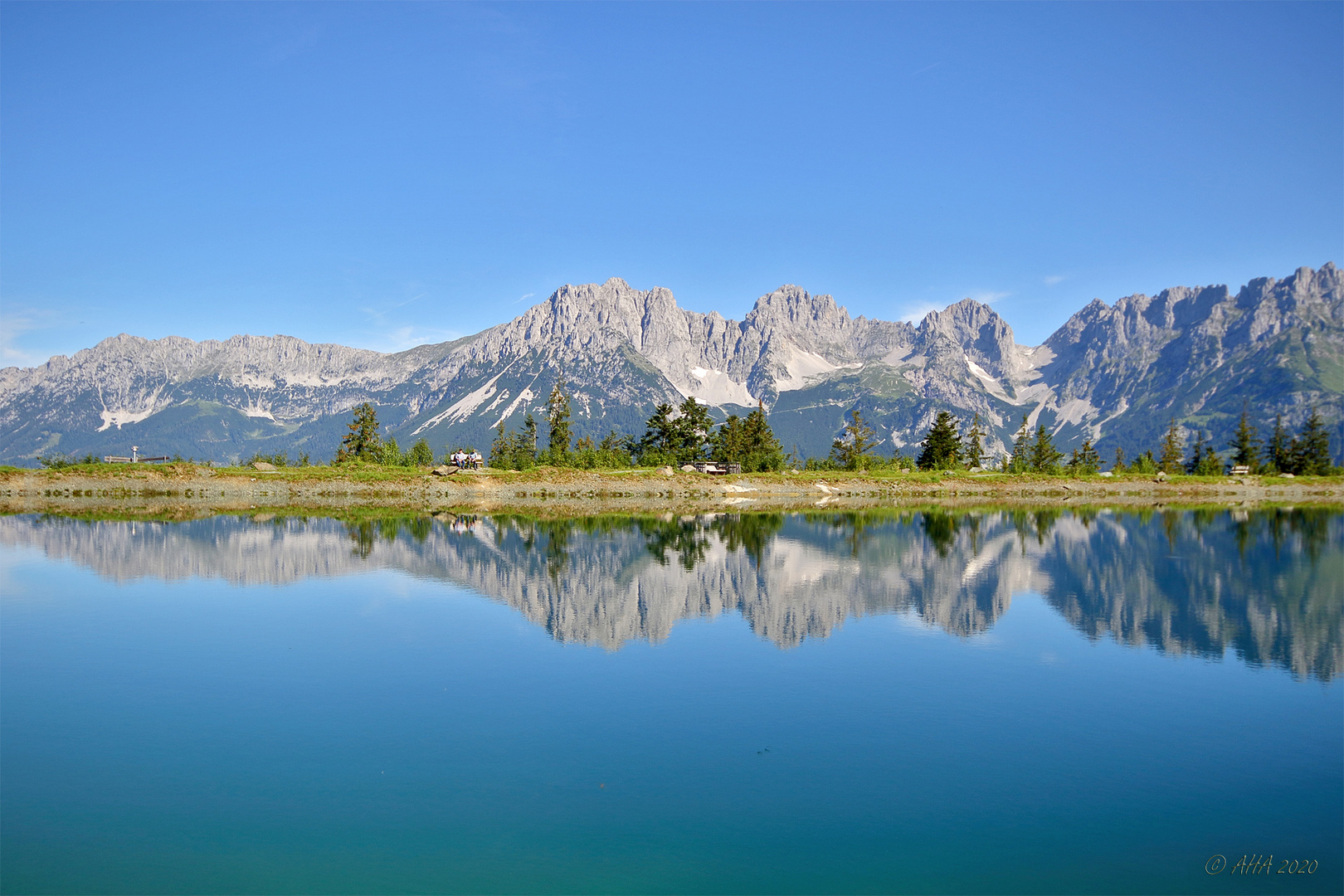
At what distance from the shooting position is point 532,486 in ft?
287

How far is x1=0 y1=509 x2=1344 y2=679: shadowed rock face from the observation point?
2464cm

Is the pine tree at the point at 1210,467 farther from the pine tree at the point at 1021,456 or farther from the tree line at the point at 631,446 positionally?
the tree line at the point at 631,446

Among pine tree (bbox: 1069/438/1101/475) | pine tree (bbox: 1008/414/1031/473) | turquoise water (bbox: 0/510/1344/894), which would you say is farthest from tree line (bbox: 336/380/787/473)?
turquoise water (bbox: 0/510/1344/894)

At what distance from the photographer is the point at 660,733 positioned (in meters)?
14.9

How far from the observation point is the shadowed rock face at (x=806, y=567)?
24641 millimetres

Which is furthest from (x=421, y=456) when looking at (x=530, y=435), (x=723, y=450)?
(x=723, y=450)

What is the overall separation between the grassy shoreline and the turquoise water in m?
38.8

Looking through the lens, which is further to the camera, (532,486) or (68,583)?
(532,486)

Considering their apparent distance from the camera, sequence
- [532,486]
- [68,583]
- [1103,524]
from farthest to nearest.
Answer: [532,486] → [1103,524] → [68,583]

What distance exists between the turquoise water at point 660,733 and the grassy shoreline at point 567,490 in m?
38.8

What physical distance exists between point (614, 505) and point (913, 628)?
174ft

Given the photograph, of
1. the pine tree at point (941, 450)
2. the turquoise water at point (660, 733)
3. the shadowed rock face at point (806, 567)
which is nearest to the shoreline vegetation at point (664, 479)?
the pine tree at point (941, 450)

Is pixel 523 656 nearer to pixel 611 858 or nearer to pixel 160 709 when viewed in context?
pixel 160 709

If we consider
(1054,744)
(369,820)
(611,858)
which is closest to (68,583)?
(369,820)
